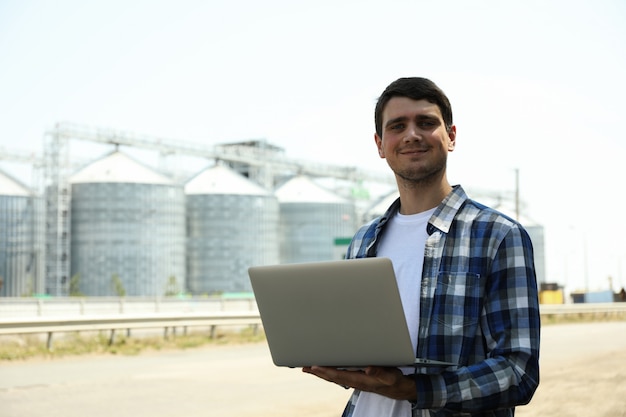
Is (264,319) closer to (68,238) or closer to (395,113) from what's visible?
(395,113)

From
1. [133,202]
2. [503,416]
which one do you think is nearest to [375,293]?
[503,416]

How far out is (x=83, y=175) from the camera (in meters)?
64.0

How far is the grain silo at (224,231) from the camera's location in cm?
6812

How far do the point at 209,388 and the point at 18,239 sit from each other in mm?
55091

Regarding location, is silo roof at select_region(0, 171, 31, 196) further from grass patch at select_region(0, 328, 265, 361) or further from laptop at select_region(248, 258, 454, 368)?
laptop at select_region(248, 258, 454, 368)

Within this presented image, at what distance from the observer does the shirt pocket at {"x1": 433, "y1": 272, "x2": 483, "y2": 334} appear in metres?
2.59

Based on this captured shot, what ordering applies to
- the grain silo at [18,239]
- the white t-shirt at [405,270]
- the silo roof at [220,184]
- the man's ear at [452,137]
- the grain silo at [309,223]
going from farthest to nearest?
the grain silo at [309,223]
the silo roof at [220,184]
the grain silo at [18,239]
the man's ear at [452,137]
the white t-shirt at [405,270]

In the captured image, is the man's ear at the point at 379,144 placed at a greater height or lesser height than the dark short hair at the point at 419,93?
lesser

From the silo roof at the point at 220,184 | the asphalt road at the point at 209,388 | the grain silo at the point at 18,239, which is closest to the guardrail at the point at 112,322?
the asphalt road at the point at 209,388

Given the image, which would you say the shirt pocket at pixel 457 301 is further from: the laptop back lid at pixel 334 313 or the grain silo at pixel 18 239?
the grain silo at pixel 18 239

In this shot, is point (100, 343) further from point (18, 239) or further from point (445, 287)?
point (18, 239)

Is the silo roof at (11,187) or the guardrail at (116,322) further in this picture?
the silo roof at (11,187)

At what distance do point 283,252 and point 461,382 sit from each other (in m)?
73.2

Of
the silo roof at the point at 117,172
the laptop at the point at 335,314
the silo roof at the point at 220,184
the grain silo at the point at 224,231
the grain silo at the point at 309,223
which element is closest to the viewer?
the laptop at the point at 335,314
